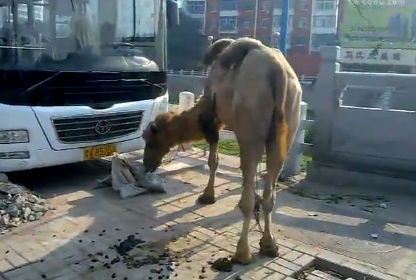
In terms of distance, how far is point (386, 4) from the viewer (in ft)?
77.2

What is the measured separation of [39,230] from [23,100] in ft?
5.55

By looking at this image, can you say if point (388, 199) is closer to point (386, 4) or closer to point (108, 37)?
point (108, 37)

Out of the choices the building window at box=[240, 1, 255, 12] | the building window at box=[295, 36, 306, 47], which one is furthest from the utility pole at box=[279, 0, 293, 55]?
the building window at box=[240, 1, 255, 12]

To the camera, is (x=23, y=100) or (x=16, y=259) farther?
(x=23, y=100)

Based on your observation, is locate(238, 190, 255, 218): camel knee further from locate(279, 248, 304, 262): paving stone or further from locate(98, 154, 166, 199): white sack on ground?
locate(98, 154, 166, 199): white sack on ground

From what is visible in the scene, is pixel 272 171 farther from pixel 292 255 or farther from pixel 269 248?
pixel 292 255

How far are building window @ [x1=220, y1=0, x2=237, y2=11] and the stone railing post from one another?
1832 inches

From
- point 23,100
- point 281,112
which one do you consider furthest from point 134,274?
point 23,100

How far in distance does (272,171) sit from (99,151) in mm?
3017

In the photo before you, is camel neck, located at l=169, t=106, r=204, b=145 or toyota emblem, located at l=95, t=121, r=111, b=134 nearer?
camel neck, located at l=169, t=106, r=204, b=145

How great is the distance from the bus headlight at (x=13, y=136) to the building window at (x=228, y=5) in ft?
159

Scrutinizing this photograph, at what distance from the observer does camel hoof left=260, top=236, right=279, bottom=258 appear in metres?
4.08

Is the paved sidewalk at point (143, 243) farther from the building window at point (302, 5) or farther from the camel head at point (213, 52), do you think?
the building window at point (302, 5)

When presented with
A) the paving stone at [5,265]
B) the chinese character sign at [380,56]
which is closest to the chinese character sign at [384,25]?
the chinese character sign at [380,56]
